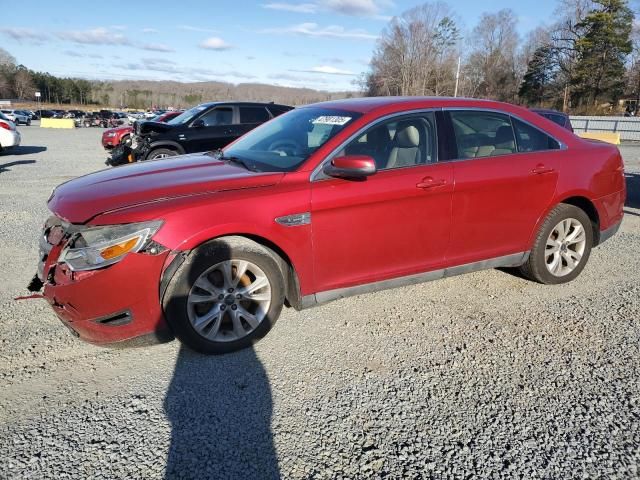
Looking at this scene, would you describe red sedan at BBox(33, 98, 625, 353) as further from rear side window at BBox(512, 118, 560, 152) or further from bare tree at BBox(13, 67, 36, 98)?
bare tree at BBox(13, 67, 36, 98)

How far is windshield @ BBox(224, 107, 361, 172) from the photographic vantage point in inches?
138

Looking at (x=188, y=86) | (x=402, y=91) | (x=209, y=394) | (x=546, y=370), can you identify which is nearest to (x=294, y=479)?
(x=209, y=394)

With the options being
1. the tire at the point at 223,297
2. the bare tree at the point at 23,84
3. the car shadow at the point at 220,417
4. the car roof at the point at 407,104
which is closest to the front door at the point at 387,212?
the car roof at the point at 407,104

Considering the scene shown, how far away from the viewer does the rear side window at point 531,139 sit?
4160mm

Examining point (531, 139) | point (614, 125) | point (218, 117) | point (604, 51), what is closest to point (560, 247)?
point (531, 139)

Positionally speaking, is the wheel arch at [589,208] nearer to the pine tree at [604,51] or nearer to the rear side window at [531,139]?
the rear side window at [531,139]

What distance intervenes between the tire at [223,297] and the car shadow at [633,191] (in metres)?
7.67

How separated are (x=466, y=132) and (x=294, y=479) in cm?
302

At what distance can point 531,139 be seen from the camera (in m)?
4.20

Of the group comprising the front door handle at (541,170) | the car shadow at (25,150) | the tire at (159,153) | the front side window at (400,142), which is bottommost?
the car shadow at (25,150)

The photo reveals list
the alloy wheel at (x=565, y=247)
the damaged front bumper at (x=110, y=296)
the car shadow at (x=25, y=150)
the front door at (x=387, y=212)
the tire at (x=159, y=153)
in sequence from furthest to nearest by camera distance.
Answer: the car shadow at (x=25, y=150) → the tire at (x=159, y=153) → the alloy wheel at (x=565, y=247) → the front door at (x=387, y=212) → the damaged front bumper at (x=110, y=296)

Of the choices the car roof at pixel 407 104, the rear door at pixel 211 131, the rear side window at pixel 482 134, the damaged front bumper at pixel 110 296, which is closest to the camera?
the damaged front bumper at pixel 110 296

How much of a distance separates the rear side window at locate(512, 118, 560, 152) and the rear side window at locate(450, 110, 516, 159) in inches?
2.9

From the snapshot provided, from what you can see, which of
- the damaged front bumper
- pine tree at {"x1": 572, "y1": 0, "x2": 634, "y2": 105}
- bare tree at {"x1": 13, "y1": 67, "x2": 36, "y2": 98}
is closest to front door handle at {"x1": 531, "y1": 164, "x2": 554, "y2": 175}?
the damaged front bumper
